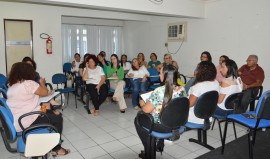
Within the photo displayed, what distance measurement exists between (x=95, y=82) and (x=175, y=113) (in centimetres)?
289

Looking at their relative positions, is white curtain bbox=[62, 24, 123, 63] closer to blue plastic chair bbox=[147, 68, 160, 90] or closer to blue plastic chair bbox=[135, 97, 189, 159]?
blue plastic chair bbox=[147, 68, 160, 90]

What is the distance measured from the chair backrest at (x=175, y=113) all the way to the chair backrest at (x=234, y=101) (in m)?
1.05

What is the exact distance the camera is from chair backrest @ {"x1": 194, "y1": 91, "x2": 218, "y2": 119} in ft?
8.86

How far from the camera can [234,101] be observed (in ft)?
10.4

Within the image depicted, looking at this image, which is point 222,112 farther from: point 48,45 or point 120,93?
point 48,45

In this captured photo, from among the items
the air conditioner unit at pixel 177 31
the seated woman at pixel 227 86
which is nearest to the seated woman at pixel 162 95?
the seated woman at pixel 227 86

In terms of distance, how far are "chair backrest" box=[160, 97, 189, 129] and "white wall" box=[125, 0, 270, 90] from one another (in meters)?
3.41

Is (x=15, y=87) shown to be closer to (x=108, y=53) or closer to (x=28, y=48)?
(x=28, y=48)

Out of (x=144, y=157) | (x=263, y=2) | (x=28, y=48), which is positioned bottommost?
(x=144, y=157)

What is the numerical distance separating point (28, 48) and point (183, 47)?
166 inches

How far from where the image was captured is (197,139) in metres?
3.45

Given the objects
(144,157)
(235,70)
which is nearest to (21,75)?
(144,157)

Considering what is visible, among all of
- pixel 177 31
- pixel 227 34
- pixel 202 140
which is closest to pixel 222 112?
pixel 202 140

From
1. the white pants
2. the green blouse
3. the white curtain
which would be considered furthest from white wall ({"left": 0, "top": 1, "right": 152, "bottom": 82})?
the white pants
